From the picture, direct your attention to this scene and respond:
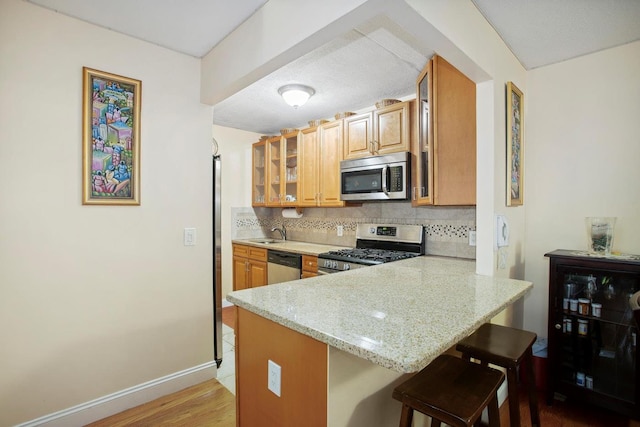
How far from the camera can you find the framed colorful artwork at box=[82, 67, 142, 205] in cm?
188

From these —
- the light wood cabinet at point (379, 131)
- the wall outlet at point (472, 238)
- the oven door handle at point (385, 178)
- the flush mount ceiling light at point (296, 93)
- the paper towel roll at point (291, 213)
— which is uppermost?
the flush mount ceiling light at point (296, 93)

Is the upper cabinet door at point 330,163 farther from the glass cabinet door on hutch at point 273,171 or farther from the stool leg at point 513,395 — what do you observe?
the stool leg at point 513,395

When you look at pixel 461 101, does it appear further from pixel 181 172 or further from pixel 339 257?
pixel 181 172

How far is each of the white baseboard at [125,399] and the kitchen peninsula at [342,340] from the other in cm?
109

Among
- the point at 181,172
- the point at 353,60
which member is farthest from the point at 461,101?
the point at 181,172

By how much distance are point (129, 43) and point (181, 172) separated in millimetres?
855

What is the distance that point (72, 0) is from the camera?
66.7 inches

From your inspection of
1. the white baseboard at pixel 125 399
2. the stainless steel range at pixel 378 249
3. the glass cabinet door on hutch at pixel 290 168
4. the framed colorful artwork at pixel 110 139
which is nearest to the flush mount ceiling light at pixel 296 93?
the glass cabinet door on hutch at pixel 290 168

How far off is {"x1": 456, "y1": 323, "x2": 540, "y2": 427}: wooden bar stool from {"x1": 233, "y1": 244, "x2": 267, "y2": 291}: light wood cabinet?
259 cm

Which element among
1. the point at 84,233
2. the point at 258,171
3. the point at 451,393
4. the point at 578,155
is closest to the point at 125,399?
the point at 84,233

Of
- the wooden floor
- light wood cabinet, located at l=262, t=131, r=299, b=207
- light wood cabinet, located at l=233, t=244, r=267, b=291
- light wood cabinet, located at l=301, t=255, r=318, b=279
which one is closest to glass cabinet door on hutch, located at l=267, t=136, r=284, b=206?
light wood cabinet, located at l=262, t=131, r=299, b=207

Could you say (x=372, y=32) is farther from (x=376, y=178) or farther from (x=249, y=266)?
(x=249, y=266)

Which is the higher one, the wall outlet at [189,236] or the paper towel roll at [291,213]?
the paper towel roll at [291,213]

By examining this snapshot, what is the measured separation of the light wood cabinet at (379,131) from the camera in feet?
9.32
